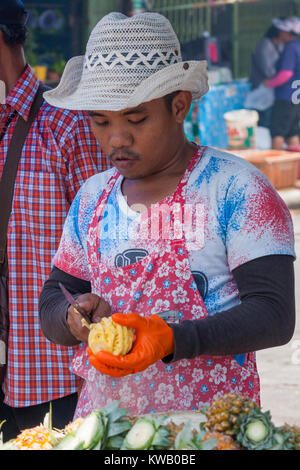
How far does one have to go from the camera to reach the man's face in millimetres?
2016

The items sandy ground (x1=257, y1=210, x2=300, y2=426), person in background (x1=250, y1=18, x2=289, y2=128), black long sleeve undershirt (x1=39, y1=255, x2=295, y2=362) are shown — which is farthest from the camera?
person in background (x1=250, y1=18, x2=289, y2=128)

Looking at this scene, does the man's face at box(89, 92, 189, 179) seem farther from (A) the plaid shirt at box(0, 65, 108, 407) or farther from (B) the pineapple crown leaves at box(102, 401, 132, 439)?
(A) the plaid shirt at box(0, 65, 108, 407)

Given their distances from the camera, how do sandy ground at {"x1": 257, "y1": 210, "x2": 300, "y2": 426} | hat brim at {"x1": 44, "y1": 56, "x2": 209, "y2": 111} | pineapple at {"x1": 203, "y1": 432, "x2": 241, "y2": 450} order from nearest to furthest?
1. pineapple at {"x1": 203, "y1": 432, "x2": 241, "y2": 450}
2. hat brim at {"x1": 44, "y1": 56, "x2": 209, "y2": 111}
3. sandy ground at {"x1": 257, "y1": 210, "x2": 300, "y2": 426}

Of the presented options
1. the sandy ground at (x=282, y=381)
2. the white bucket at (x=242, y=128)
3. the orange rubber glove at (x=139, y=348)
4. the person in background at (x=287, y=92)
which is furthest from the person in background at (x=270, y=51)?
the orange rubber glove at (x=139, y=348)

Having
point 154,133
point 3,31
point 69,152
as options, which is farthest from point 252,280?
point 3,31

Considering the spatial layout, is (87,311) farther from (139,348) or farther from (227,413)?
(227,413)

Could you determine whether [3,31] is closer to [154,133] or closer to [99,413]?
[154,133]

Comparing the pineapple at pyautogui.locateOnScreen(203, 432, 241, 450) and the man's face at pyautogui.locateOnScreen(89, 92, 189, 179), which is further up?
the man's face at pyautogui.locateOnScreen(89, 92, 189, 179)

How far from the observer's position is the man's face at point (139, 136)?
202cm

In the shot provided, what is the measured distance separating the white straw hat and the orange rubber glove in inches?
22.4

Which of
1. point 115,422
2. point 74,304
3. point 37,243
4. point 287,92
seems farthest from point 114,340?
point 287,92

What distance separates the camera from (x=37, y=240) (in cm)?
287

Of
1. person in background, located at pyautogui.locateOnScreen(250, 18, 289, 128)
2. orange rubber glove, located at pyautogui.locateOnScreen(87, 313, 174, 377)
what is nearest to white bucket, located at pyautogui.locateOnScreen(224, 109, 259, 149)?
person in background, located at pyautogui.locateOnScreen(250, 18, 289, 128)

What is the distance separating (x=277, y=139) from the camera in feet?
32.3
